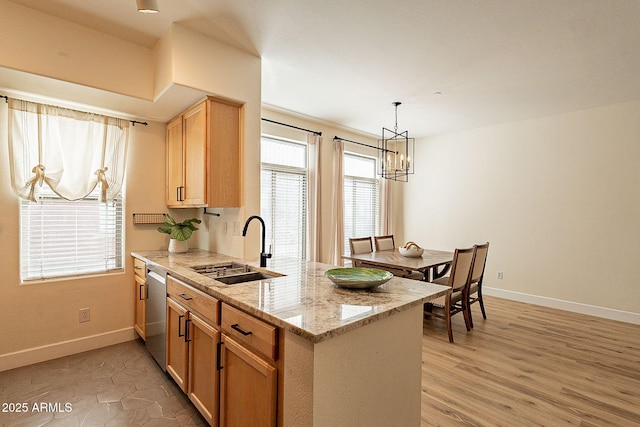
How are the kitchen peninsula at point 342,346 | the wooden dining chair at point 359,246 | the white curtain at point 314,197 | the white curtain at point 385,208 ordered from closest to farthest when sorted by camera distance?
the kitchen peninsula at point 342,346 → the wooden dining chair at point 359,246 → the white curtain at point 314,197 → the white curtain at point 385,208

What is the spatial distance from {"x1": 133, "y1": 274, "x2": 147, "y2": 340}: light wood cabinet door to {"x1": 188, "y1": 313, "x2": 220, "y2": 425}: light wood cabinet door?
116 cm

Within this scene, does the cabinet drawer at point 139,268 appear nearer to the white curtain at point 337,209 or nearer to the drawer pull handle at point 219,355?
the drawer pull handle at point 219,355

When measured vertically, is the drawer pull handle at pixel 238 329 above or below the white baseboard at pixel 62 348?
above

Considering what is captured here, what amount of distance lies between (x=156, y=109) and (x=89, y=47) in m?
0.68

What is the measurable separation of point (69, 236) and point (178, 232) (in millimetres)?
946

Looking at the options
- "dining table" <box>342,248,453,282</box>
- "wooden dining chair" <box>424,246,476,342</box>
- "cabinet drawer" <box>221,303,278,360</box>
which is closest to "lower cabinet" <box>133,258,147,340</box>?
"cabinet drawer" <box>221,303,278,360</box>

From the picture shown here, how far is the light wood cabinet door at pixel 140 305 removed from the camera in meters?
2.96

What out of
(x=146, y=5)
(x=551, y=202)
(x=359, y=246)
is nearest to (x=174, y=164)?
(x=146, y=5)

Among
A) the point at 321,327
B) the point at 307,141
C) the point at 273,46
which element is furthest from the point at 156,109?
the point at 321,327

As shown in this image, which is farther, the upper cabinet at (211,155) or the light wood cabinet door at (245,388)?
the upper cabinet at (211,155)

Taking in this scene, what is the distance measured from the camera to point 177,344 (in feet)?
7.49

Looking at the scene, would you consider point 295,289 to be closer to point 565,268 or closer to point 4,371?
point 4,371

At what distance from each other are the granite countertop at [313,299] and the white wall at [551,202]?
152 inches

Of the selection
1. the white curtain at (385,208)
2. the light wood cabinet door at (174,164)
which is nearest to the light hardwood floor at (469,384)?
the light wood cabinet door at (174,164)
